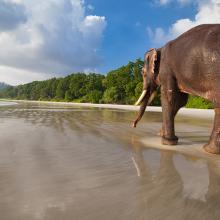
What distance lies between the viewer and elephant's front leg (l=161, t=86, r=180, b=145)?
293 inches

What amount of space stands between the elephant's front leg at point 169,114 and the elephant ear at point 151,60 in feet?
2.48

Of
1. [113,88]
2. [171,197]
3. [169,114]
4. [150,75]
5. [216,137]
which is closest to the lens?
[171,197]

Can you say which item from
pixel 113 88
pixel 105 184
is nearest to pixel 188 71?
pixel 105 184

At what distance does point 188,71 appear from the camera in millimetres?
6719

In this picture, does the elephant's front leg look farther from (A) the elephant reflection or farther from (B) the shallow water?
(A) the elephant reflection

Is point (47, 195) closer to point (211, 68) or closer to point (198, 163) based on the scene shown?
point (198, 163)

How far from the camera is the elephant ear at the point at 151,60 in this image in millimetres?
7934

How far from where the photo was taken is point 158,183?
4.25 meters

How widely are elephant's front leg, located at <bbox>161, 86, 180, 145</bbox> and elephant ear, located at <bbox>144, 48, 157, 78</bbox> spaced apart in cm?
76

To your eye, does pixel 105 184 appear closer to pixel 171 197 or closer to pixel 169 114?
pixel 171 197

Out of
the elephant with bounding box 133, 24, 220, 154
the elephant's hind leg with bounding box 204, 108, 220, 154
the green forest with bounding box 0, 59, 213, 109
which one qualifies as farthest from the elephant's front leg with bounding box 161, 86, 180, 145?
the green forest with bounding box 0, 59, 213, 109

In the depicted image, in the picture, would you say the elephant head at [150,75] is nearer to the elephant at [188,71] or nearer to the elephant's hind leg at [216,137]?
the elephant at [188,71]

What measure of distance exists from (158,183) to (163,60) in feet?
13.4

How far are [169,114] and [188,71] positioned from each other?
A: 125 centimetres
